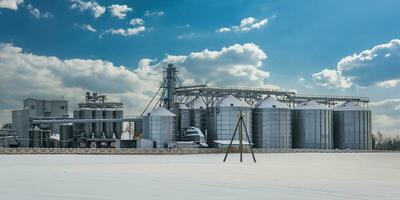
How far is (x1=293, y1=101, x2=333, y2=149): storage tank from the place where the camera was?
4872 inches

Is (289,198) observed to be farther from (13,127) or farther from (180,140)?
(13,127)

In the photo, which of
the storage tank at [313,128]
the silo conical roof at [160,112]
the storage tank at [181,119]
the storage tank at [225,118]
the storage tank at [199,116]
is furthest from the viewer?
the storage tank at [313,128]

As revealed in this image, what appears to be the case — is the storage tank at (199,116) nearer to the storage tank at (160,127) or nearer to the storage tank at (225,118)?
the storage tank at (225,118)

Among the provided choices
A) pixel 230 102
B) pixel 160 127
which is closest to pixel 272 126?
pixel 230 102

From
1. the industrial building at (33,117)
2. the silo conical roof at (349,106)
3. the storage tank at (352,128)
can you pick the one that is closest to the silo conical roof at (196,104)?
the storage tank at (352,128)

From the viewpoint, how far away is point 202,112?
120 m

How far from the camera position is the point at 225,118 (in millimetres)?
114188

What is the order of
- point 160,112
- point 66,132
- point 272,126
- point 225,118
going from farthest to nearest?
point 66,132, point 272,126, point 225,118, point 160,112

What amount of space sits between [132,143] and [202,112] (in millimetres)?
18371

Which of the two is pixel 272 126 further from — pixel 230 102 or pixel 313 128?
pixel 230 102

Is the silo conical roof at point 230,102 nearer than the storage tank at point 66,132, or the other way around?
the silo conical roof at point 230,102

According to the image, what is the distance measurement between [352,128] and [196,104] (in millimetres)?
39067

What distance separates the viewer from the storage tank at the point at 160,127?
360 ft

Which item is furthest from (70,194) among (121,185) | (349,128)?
(349,128)
